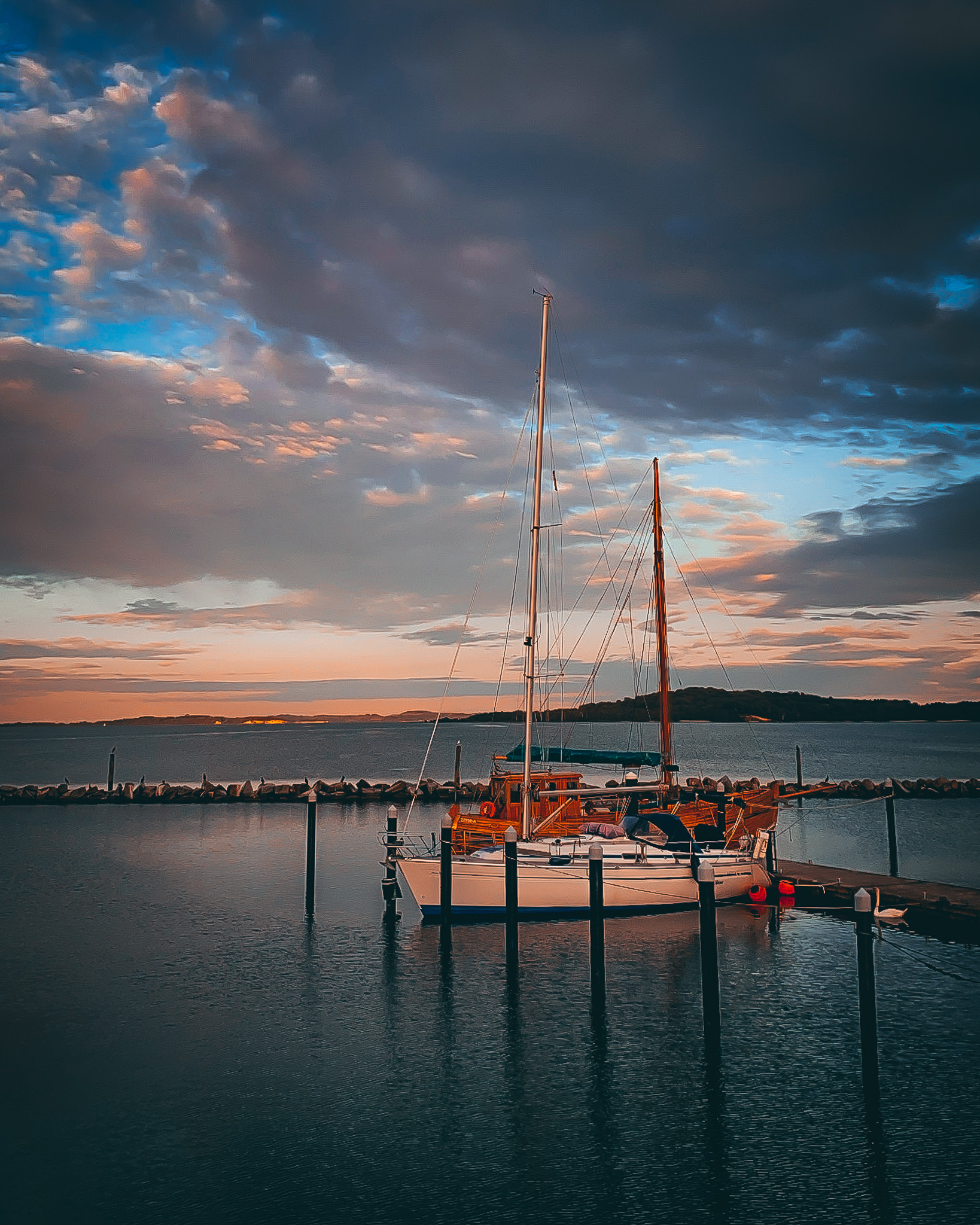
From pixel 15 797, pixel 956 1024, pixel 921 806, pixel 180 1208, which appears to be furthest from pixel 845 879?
pixel 15 797

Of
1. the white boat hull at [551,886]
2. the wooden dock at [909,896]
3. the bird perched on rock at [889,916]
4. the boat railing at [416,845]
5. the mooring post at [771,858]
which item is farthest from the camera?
the mooring post at [771,858]

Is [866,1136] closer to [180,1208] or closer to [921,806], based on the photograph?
[180,1208]

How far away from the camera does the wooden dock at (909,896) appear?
22.3 meters

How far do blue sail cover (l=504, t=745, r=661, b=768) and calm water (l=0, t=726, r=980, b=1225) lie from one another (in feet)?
23.2

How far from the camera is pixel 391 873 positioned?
26016 millimetres

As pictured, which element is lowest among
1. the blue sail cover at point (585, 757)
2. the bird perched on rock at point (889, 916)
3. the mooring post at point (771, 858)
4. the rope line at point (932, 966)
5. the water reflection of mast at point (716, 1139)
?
the water reflection of mast at point (716, 1139)

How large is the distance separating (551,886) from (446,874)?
9.58 ft

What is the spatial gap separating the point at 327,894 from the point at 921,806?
1784 inches

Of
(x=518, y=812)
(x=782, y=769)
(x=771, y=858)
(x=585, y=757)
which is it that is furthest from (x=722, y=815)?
(x=782, y=769)

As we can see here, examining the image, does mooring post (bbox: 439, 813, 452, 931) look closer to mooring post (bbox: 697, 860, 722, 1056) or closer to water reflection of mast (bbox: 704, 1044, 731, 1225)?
mooring post (bbox: 697, 860, 722, 1056)

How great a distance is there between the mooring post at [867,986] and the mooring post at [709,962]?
7.97 ft

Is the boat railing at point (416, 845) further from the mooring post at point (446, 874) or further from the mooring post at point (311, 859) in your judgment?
the mooring post at point (446, 874)

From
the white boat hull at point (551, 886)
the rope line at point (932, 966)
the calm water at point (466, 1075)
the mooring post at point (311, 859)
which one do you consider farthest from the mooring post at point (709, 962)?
the mooring post at point (311, 859)

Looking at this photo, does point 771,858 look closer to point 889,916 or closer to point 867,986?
point 889,916
